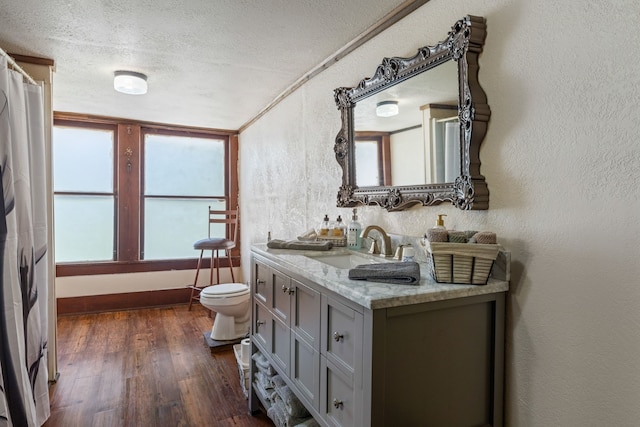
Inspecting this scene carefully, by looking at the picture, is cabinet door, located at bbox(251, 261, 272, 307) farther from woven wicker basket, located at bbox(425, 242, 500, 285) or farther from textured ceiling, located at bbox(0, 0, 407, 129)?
textured ceiling, located at bbox(0, 0, 407, 129)

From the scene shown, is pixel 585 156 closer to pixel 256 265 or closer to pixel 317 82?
pixel 256 265

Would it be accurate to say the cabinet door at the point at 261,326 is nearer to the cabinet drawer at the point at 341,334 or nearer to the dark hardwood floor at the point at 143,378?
the dark hardwood floor at the point at 143,378

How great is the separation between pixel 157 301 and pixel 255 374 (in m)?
2.67

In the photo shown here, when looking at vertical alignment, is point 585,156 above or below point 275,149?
below

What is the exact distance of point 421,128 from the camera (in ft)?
5.22

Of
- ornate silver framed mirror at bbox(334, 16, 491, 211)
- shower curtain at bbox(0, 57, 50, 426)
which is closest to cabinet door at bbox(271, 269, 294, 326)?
ornate silver framed mirror at bbox(334, 16, 491, 211)

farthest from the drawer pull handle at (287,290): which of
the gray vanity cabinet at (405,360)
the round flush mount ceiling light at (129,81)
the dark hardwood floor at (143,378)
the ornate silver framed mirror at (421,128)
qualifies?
the round flush mount ceiling light at (129,81)

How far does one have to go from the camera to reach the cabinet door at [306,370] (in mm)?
1418

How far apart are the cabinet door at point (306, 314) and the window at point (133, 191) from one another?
326 cm

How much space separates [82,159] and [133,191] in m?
0.61

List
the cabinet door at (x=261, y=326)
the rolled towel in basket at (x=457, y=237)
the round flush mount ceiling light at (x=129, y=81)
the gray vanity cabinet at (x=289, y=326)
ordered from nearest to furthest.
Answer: the rolled towel in basket at (x=457, y=237) < the gray vanity cabinet at (x=289, y=326) < the cabinet door at (x=261, y=326) < the round flush mount ceiling light at (x=129, y=81)

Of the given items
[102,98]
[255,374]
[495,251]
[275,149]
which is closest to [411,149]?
[495,251]

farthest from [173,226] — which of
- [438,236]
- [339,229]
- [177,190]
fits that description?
[438,236]

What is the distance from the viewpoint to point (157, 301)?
436cm
